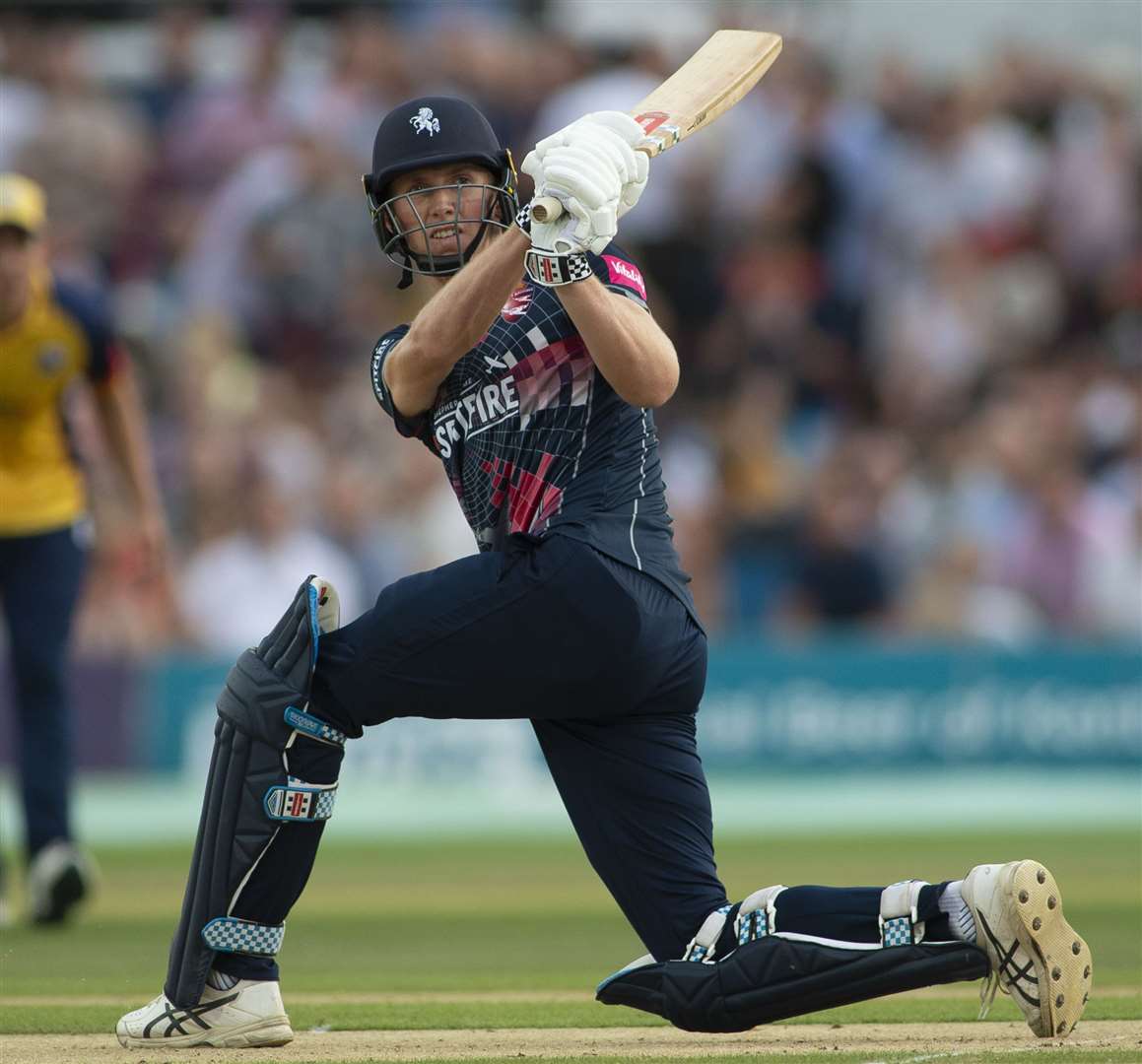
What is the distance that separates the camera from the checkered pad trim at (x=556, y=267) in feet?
11.6

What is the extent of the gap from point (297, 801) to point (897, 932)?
4.01 ft

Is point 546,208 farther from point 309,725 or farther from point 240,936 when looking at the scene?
point 240,936

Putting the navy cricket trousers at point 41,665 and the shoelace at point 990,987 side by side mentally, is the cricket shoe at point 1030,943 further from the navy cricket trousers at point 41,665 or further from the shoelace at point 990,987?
the navy cricket trousers at point 41,665

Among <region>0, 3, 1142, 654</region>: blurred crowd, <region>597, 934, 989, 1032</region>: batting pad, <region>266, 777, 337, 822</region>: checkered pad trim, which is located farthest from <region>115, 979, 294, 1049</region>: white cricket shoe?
<region>0, 3, 1142, 654</region>: blurred crowd

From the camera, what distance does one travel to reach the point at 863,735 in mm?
11383

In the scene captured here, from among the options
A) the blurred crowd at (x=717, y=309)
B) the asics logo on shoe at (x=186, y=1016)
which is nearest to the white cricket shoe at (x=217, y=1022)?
the asics logo on shoe at (x=186, y=1016)

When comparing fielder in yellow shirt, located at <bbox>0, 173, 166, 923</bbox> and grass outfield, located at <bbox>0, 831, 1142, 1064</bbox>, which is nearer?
grass outfield, located at <bbox>0, 831, 1142, 1064</bbox>

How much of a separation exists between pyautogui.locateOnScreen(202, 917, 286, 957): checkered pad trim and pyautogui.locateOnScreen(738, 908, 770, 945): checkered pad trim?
3.14ft

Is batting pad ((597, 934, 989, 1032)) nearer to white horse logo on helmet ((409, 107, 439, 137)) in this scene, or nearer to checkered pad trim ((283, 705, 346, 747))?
checkered pad trim ((283, 705, 346, 747))

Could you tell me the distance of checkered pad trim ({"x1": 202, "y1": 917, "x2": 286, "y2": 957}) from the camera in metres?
4.00

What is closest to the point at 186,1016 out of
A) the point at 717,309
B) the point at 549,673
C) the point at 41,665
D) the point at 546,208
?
the point at 549,673

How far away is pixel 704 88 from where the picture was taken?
4215 mm

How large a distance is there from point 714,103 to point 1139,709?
8.00 metres

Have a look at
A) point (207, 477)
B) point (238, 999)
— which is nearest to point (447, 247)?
point (238, 999)
